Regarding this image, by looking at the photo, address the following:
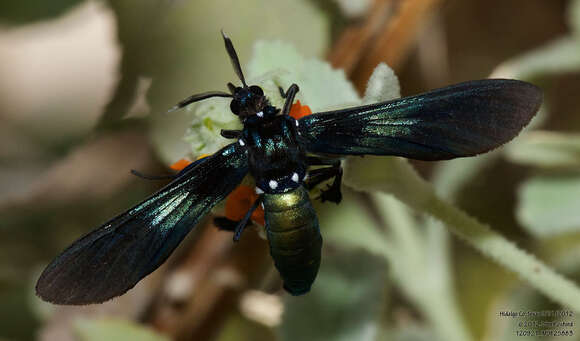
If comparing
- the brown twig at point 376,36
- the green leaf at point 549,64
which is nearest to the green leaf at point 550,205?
the green leaf at point 549,64

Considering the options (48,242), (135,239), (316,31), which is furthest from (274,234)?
(48,242)

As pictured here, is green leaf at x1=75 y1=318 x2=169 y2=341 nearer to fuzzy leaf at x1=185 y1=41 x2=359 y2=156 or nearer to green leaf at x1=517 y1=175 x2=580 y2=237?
fuzzy leaf at x1=185 y1=41 x2=359 y2=156

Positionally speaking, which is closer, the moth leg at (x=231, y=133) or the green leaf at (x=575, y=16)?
the moth leg at (x=231, y=133)

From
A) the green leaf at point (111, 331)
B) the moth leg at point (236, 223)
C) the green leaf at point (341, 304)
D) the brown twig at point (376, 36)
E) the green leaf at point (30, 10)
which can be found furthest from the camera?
the green leaf at point (30, 10)

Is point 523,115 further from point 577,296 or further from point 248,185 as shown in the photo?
point 248,185

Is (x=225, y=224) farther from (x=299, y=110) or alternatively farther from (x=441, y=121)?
(x=441, y=121)

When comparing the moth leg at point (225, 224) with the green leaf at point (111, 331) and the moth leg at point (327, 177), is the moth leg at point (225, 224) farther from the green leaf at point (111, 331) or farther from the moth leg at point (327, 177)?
the green leaf at point (111, 331)
